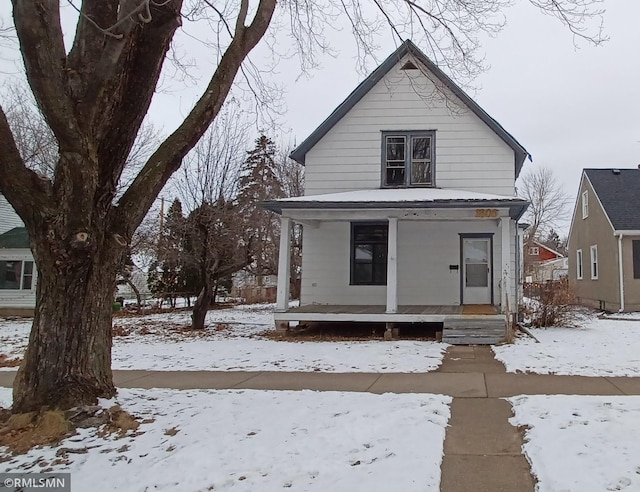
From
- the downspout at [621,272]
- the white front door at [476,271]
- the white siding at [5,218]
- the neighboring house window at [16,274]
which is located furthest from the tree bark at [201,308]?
the downspout at [621,272]

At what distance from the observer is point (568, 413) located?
17.6ft

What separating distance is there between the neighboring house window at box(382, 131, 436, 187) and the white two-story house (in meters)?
0.03

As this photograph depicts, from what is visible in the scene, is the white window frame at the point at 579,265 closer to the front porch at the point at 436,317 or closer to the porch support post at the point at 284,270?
the front porch at the point at 436,317

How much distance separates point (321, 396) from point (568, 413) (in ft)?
9.04

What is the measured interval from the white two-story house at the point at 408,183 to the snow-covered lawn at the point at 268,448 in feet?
27.2

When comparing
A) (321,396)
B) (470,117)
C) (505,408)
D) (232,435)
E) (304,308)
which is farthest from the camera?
(470,117)

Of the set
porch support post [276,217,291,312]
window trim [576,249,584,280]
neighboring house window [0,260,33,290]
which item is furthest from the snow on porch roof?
neighboring house window [0,260,33,290]

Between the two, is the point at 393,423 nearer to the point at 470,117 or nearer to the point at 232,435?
the point at 232,435

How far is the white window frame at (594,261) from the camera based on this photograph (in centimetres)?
2188

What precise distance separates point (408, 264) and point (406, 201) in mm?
2992

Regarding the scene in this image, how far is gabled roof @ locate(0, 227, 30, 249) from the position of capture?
20891 mm

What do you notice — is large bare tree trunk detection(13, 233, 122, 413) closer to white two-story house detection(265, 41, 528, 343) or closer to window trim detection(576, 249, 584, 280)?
white two-story house detection(265, 41, 528, 343)

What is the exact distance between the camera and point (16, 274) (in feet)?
68.9

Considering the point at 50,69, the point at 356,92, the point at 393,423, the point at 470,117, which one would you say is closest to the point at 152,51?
the point at 50,69
